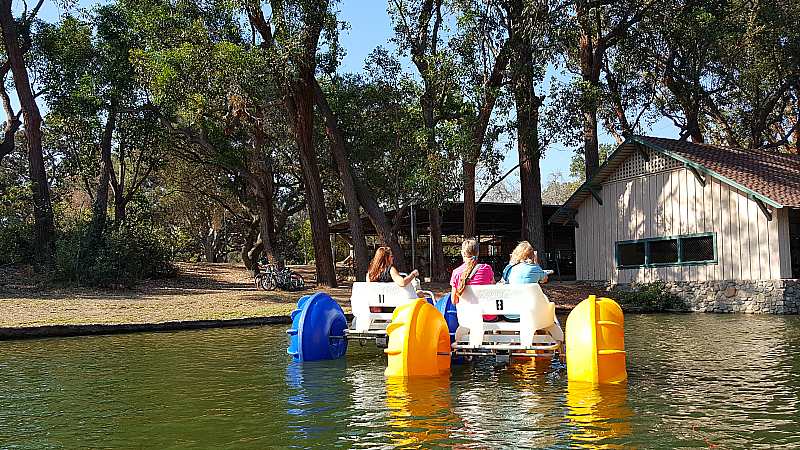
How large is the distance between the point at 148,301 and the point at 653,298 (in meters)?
14.7

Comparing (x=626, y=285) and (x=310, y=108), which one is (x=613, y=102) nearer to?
(x=626, y=285)

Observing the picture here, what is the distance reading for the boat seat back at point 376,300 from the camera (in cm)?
934

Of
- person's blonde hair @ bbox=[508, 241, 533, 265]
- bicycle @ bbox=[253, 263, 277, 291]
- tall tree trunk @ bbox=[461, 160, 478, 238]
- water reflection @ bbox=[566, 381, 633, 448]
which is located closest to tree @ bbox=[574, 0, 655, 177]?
tall tree trunk @ bbox=[461, 160, 478, 238]

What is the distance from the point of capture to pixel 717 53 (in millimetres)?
25625

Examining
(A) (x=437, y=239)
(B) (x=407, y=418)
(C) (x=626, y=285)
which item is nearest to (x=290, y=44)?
(A) (x=437, y=239)

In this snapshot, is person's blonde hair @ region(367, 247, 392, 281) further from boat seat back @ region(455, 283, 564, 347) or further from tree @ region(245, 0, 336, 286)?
tree @ region(245, 0, 336, 286)

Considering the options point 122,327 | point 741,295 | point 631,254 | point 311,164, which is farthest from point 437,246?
point 122,327

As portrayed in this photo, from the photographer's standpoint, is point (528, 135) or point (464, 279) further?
point (528, 135)

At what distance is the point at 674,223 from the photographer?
20.9 m

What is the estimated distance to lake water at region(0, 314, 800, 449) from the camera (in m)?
5.32

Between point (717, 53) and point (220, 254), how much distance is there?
3555 centimetres

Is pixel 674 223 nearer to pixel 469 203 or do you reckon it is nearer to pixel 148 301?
pixel 469 203

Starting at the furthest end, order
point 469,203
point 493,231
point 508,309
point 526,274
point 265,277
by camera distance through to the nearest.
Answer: point 493,231
point 469,203
point 265,277
point 526,274
point 508,309

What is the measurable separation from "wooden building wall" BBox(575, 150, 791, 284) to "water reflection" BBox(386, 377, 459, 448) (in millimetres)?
14084
